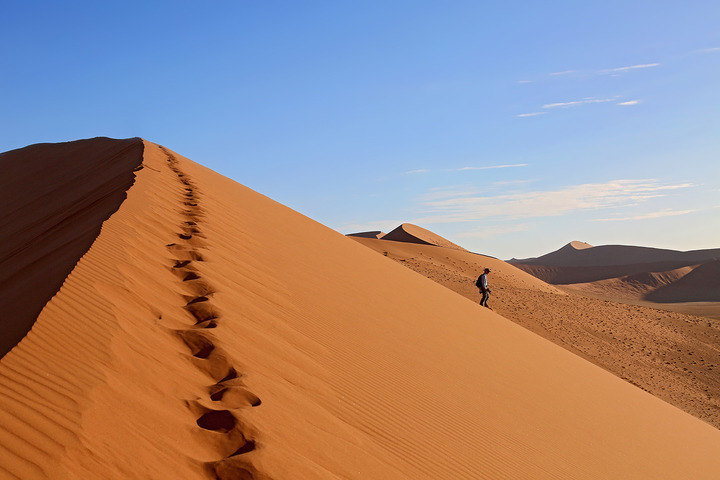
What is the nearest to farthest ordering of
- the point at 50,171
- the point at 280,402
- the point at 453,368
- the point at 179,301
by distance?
the point at 280,402
the point at 179,301
the point at 453,368
the point at 50,171

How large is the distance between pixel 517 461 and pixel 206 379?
237 cm

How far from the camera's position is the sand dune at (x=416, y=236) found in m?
42.6

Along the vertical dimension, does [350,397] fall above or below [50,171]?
below

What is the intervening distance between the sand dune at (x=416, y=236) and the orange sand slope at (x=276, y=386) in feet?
110

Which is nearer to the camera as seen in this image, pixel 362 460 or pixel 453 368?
pixel 362 460

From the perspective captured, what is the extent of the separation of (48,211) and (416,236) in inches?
1360

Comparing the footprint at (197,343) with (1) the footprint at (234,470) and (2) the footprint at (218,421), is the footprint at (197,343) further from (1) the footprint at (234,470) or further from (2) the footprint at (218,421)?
(1) the footprint at (234,470)

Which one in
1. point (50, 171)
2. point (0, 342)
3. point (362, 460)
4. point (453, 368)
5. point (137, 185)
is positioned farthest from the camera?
point (50, 171)

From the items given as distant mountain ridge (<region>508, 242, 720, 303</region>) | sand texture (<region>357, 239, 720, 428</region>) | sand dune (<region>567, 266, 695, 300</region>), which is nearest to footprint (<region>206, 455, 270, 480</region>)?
sand texture (<region>357, 239, 720, 428</region>)

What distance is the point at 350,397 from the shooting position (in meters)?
4.17

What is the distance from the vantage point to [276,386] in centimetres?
369

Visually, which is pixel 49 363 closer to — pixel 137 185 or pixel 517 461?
pixel 517 461

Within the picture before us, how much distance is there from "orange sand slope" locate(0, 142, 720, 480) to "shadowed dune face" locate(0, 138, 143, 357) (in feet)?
0.83

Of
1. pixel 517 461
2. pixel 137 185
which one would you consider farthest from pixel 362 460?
pixel 137 185
